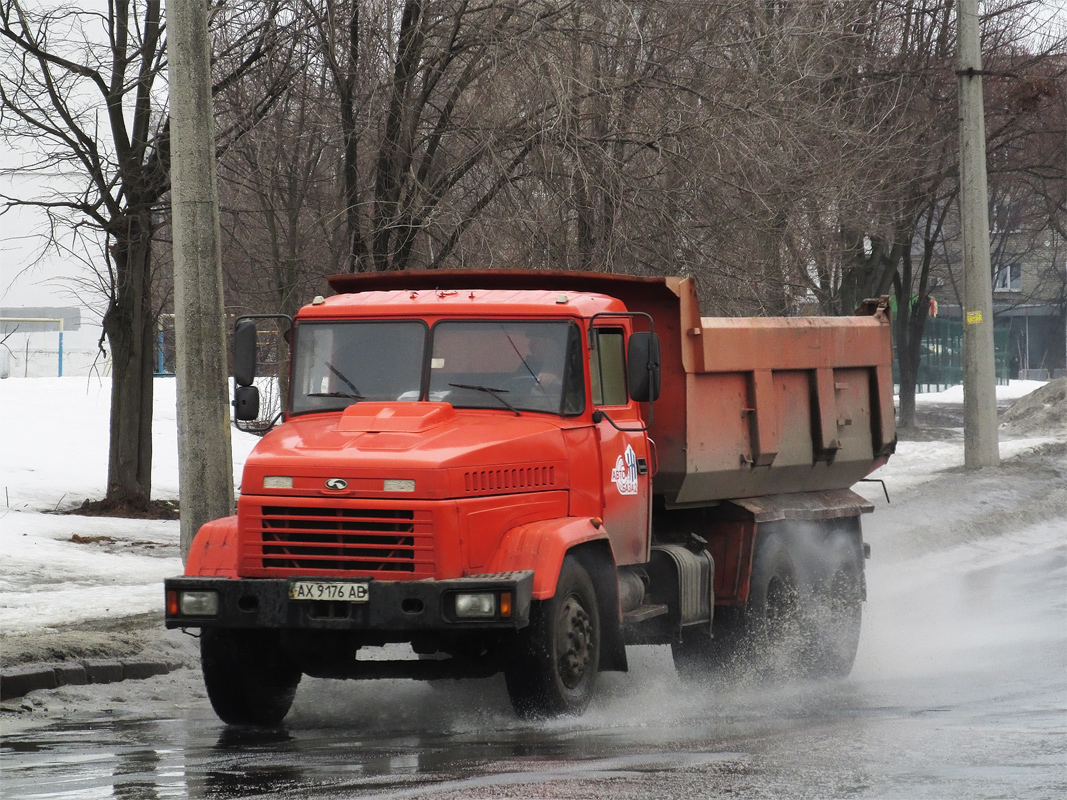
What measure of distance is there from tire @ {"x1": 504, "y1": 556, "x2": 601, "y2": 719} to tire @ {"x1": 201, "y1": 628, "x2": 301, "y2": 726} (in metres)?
1.35

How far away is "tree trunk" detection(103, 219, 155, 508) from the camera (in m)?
17.2

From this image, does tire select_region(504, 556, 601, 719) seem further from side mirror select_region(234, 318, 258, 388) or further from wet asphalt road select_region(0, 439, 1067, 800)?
side mirror select_region(234, 318, 258, 388)

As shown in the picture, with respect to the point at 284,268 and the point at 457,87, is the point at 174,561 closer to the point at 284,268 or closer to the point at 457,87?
the point at 284,268

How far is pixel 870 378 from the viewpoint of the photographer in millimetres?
12273

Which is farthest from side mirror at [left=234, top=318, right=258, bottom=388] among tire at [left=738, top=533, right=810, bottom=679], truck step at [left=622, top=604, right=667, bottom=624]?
tire at [left=738, top=533, right=810, bottom=679]

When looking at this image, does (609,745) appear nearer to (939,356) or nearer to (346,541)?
(346,541)

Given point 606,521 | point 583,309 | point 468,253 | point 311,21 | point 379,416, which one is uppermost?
point 311,21

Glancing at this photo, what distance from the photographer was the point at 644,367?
8391mm

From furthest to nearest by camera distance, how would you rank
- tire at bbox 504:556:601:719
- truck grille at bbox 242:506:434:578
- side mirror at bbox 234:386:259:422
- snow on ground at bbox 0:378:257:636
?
snow on ground at bbox 0:378:257:636, side mirror at bbox 234:386:259:422, tire at bbox 504:556:601:719, truck grille at bbox 242:506:434:578

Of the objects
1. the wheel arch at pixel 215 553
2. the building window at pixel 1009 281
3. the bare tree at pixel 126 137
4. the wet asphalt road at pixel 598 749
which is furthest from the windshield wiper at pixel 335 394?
the building window at pixel 1009 281

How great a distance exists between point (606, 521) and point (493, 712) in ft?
4.04

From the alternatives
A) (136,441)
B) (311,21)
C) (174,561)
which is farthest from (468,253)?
(136,441)

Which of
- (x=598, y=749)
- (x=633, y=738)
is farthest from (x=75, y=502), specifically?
(x=598, y=749)

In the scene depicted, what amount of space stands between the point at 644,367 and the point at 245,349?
232cm
